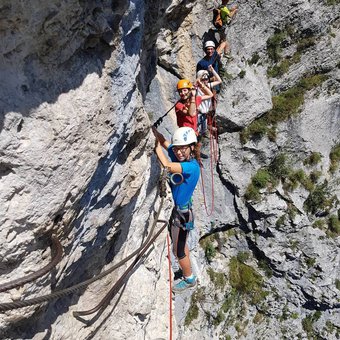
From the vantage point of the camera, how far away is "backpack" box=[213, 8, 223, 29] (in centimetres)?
930

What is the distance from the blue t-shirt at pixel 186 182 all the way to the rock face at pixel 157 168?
0.39m

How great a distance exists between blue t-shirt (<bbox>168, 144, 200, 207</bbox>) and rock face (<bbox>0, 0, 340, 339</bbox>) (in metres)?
0.39

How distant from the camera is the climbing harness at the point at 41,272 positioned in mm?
3052

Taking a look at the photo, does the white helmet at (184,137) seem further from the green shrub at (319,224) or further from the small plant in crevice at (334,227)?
the small plant in crevice at (334,227)

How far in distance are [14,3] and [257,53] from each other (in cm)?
881

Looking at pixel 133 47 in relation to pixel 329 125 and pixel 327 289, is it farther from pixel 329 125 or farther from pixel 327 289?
pixel 327 289

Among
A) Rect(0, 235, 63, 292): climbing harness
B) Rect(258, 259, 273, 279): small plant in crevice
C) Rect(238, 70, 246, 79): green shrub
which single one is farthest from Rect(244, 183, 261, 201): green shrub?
Rect(0, 235, 63, 292): climbing harness

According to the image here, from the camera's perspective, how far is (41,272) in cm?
328

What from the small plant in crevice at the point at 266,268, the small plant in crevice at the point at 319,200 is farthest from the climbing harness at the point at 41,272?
the small plant in crevice at the point at 319,200

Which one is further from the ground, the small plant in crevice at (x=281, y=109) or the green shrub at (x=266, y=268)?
the small plant in crevice at (x=281, y=109)

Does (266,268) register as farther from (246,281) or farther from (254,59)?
(254,59)

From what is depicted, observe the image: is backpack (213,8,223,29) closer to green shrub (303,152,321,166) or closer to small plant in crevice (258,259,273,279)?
green shrub (303,152,321,166)

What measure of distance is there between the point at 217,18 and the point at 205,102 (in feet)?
7.10

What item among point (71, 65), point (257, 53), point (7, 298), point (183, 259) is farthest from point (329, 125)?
point (7, 298)
